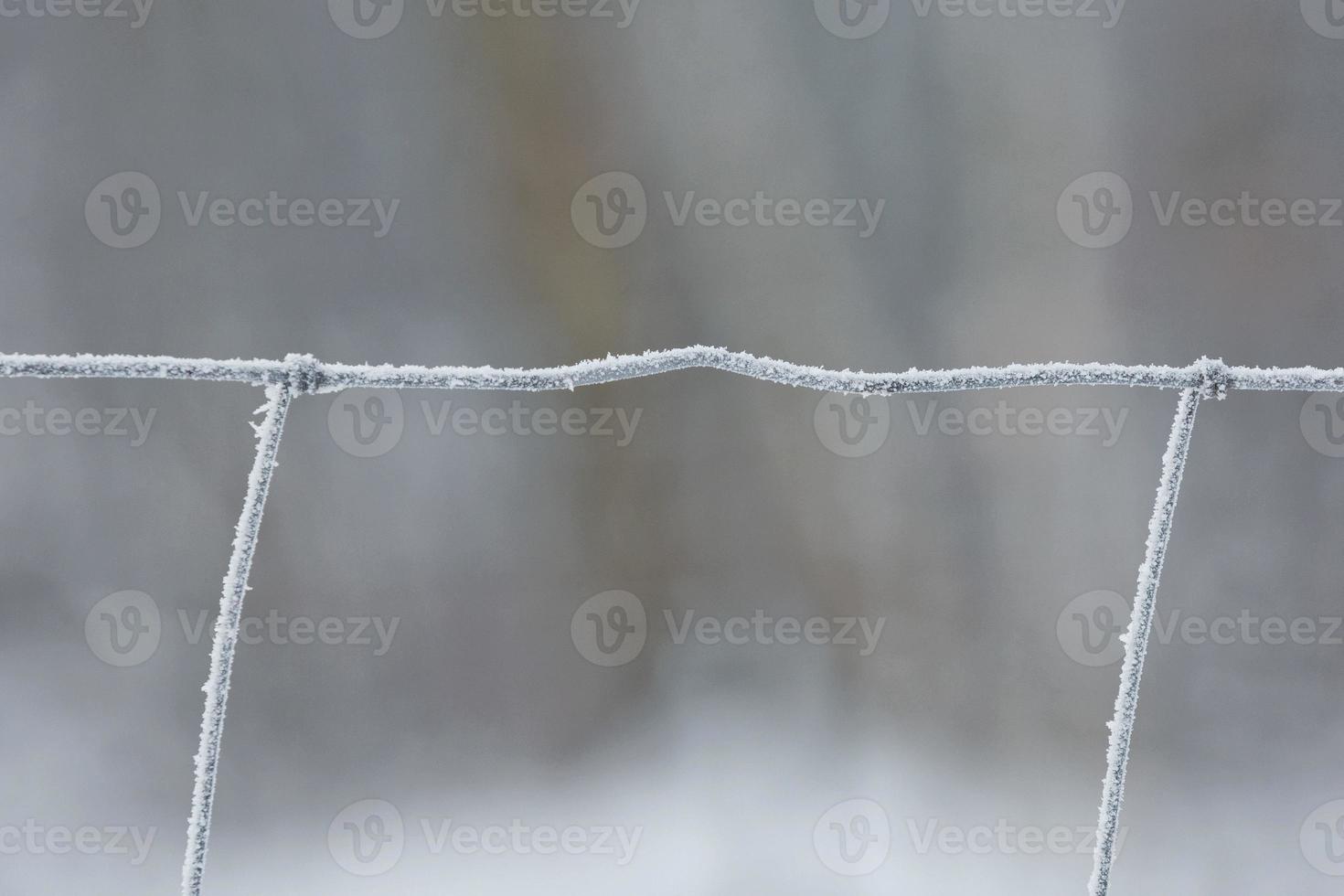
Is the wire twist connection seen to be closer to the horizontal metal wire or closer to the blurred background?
the horizontal metal wire

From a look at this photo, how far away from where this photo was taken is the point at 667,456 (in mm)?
4902

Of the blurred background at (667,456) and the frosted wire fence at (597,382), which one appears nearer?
the frosted wire fence at (597,382)

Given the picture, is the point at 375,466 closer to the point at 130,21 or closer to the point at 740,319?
the point at 740,319

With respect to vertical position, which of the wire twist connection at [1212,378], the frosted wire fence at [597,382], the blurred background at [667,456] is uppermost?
the blurred background at [667,456]

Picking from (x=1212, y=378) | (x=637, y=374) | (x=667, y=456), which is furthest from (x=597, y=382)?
(x=667, y=456)

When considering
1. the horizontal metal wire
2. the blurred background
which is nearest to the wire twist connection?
the horizontal metal wire

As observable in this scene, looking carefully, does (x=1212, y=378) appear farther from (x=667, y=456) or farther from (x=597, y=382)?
(x=667, y=456)

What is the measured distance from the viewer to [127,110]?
15.9 ft

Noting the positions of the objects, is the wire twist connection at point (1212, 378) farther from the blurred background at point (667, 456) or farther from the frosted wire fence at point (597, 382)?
the blurred background at point (667, 456)

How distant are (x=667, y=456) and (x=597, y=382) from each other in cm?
445

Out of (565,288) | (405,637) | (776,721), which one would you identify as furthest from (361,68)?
(776,721)

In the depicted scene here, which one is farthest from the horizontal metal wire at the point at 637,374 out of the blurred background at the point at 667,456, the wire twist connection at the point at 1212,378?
the blurred background at the point at 667,456

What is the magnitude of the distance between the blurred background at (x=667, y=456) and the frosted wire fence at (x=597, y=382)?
398cm

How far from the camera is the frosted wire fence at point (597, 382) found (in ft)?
1.42
